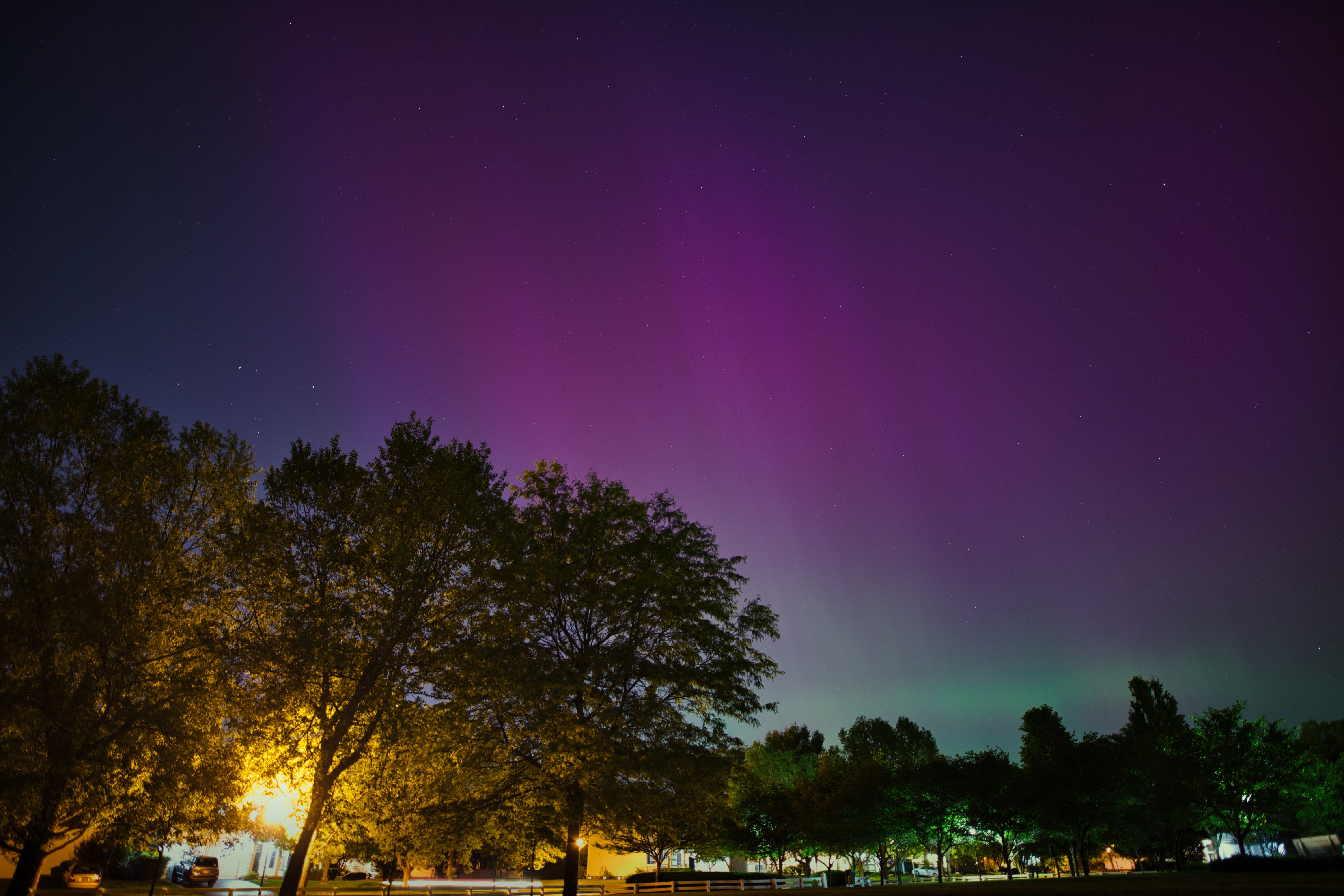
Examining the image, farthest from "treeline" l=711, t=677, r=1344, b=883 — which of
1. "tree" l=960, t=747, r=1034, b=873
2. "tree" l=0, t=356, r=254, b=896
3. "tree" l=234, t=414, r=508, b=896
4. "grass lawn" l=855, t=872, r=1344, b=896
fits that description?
"tree" l=0, t=356, r=254, b=896

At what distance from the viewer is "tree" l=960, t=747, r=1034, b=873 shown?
52.2 m

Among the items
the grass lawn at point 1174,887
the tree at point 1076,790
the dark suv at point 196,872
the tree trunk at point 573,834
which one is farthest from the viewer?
the tree at point 1076,790

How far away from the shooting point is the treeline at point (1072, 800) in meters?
48.6

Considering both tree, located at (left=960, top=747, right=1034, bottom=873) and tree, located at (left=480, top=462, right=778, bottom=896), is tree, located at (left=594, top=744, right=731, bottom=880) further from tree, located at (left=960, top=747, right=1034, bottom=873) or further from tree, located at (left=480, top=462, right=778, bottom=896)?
tree, located at (left=960, top=747, right=1034, bottom=873)

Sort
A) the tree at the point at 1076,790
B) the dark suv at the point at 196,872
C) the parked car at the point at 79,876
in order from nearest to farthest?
the parked car at the point at 79,876, the dark suv at the point at 196,872, the tree at the point at 1076,790

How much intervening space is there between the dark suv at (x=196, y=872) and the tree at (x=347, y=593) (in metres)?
36.0

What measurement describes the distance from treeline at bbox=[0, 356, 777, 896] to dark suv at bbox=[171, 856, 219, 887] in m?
31.3

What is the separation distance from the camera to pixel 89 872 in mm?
37969

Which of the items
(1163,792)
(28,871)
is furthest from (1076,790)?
(28,871)

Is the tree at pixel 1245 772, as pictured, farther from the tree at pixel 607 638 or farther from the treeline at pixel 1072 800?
the tree at pixel 607 638

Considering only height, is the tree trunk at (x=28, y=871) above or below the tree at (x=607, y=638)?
below

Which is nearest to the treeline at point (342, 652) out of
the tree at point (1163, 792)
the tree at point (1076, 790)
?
the tree at point (1076, 790)

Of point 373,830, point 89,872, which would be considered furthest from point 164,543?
point 89,872

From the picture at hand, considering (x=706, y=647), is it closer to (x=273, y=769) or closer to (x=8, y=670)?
(x=273, y=769)
